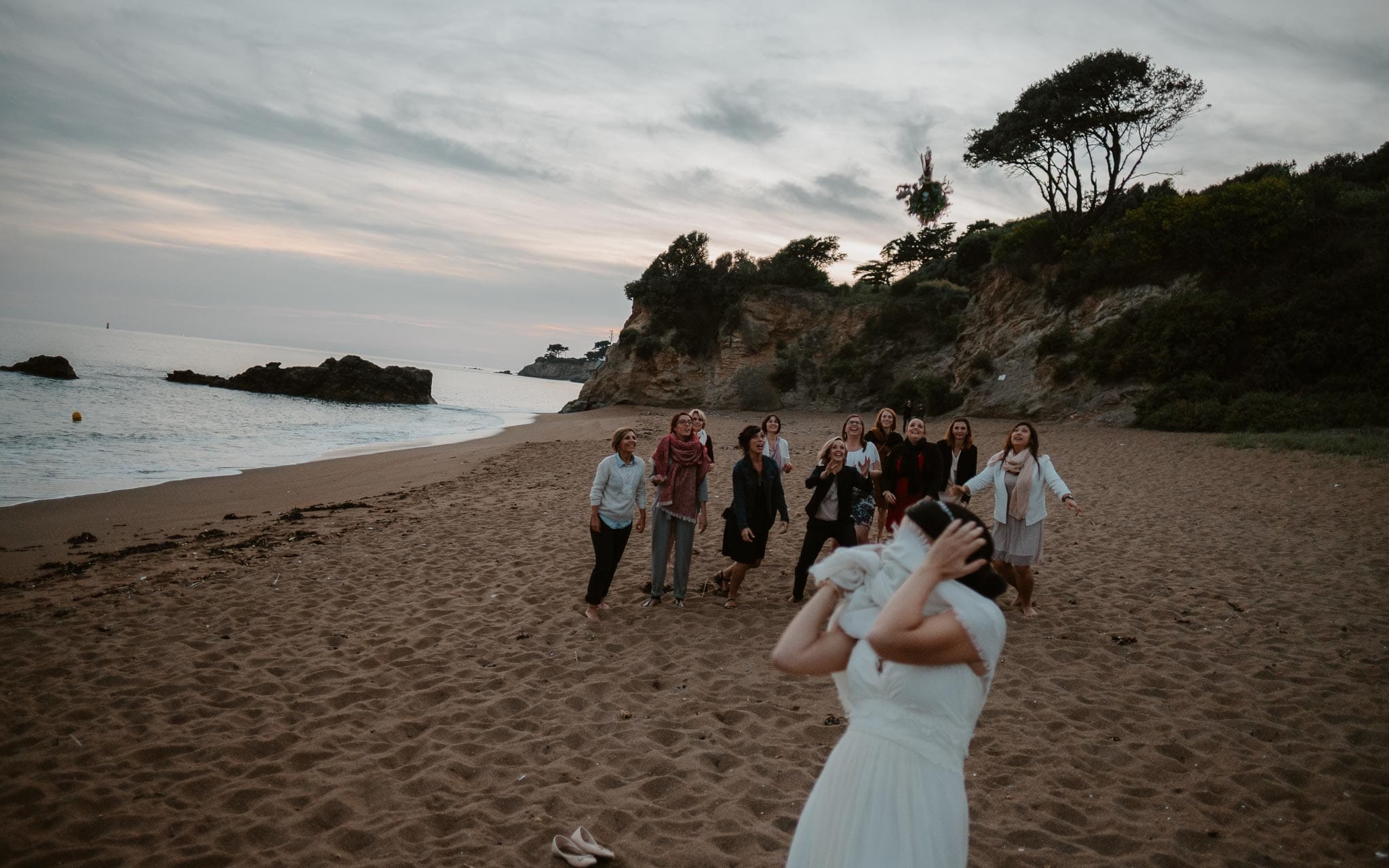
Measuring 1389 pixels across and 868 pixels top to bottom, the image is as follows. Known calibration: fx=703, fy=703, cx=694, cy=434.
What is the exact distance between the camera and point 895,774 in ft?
5.95

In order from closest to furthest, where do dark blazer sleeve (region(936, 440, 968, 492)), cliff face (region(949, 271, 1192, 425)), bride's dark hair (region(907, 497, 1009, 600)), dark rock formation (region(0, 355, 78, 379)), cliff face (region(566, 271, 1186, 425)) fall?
1. bride's dark hair (region(907, 497, 1009, 600))
2. dark blazer sleeve (region(936, 440, 968, 492))
3. cliff face (region(949, 271, 1192, 425))
4. cliff face (region(566, 271, 1186, 425))
5. dark rock formation (region(0, 355, 78, 379))

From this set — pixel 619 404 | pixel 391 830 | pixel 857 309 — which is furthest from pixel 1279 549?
pixel 619 404

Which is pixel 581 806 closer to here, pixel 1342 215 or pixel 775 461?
pixel 775 461

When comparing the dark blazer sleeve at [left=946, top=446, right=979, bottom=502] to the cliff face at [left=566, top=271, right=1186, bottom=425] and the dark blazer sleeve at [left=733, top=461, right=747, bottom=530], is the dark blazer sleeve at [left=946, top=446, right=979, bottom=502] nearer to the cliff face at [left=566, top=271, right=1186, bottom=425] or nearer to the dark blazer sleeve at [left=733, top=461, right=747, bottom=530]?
the dark blazer sleeve at [left=733, top=461, right=747, bottom=530]

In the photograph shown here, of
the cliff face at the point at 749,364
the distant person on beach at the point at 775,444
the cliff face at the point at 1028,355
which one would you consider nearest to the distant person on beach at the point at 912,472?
the distant person on beach at the point at 775,444

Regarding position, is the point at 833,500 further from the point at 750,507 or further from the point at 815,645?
the point at 815,645

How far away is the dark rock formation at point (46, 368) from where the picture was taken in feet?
140

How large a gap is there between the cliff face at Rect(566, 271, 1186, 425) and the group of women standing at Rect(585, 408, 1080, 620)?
1747 centimetres

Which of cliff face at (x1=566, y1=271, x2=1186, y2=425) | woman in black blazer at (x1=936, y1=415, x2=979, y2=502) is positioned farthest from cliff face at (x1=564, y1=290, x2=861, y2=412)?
woman in black blazer at (x1=936, y1=415, x2=979, y2=502)

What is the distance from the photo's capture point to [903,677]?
1.80 meters

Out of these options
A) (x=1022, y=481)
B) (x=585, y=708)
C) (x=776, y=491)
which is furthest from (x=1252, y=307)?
(x=585, y=708)

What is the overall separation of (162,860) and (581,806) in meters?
2.02

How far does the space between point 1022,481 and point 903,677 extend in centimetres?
549

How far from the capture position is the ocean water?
16062 millimetres
